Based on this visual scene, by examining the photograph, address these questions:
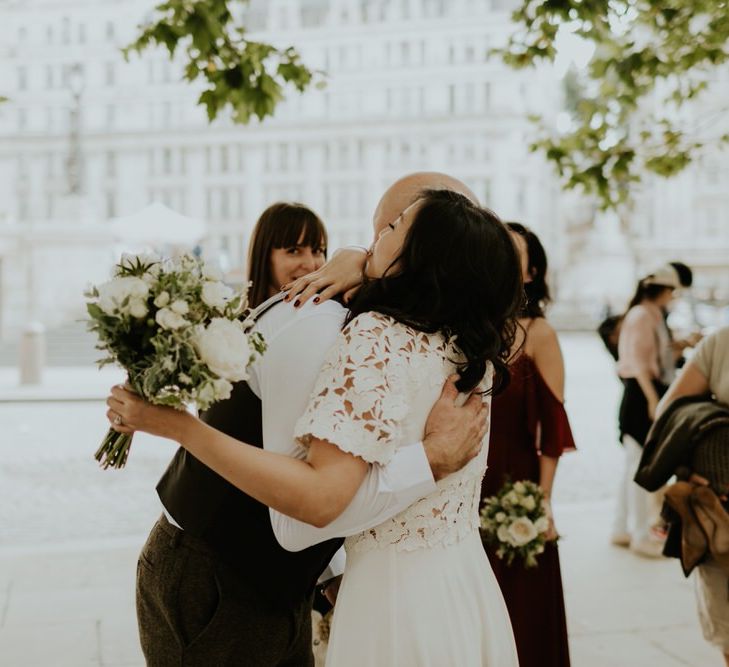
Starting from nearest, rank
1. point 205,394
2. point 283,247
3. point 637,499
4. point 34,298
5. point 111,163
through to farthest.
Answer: point 205,394 < point 283,247 < point 637,499 < point 34,298 < point 111,163

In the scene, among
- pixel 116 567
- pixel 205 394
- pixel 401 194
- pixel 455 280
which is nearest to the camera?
pixel 205 394

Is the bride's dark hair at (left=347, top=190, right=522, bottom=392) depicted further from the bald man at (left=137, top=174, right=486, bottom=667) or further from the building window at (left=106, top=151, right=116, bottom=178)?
the building window at (left=106, top=151, right=116, bottom=178)

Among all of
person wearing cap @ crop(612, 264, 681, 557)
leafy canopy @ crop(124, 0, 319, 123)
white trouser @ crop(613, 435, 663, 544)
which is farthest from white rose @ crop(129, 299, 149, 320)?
white trouser @ crop(613, 435, 663, 544)

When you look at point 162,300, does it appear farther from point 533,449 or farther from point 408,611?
point 533,449

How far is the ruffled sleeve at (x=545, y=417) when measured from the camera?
3615 millimetres

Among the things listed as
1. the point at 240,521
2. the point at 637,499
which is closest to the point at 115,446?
the point at 240,521

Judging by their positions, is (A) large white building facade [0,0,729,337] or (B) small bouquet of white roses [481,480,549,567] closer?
(B) small bouquet of white roses [481,480,549,567]

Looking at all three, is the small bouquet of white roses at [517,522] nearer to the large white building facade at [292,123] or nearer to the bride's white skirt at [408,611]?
the bride's white skirt at [408,611]

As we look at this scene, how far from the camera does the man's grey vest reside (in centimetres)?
215

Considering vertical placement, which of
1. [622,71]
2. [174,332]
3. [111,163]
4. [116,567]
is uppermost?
[111,163]

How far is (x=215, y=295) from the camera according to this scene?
1.76 metres

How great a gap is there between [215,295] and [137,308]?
0.51 feet

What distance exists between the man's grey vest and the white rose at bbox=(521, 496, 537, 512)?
3.90ft

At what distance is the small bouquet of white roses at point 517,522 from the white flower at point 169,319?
183 cm
